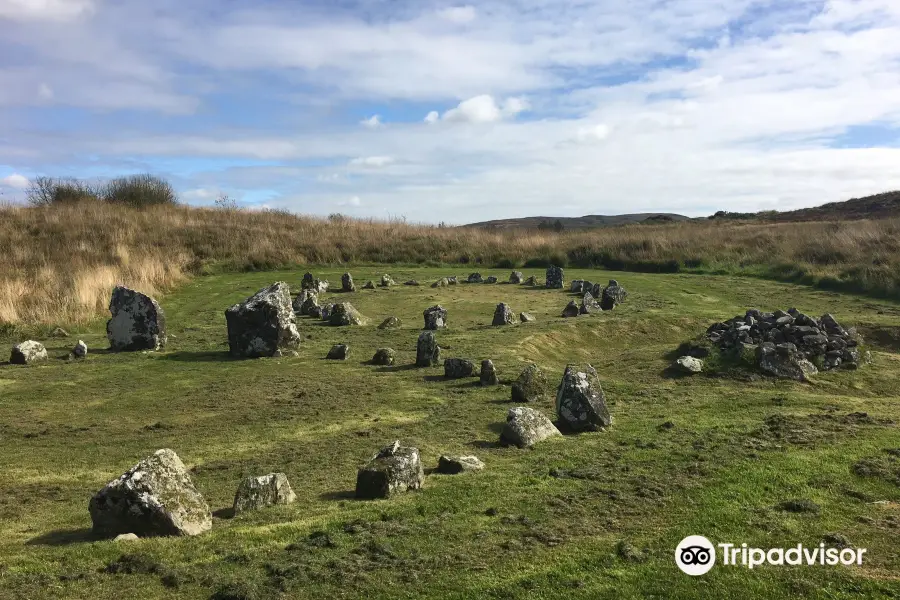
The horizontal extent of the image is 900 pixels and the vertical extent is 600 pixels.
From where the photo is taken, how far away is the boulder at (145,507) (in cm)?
521

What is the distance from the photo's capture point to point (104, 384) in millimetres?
11000

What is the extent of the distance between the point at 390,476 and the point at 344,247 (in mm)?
27373

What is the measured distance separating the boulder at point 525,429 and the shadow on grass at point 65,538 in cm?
410

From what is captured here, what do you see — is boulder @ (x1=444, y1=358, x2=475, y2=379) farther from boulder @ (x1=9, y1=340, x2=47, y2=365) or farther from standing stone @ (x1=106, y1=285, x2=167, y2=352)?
boulder @ (x1=9, y1=340, x2=47, y2=365)

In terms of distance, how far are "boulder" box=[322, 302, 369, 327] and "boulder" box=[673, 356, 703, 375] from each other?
7.82m

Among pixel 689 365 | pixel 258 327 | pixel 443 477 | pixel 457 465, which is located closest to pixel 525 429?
pixel 457 465

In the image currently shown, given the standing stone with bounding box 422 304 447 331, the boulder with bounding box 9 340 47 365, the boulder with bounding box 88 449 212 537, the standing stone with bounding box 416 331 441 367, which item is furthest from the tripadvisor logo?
the boulder with bounding box 9 340 47 365

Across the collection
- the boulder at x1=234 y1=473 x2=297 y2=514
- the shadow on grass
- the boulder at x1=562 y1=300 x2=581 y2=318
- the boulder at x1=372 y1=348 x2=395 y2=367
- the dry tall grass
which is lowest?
the shadow on grass

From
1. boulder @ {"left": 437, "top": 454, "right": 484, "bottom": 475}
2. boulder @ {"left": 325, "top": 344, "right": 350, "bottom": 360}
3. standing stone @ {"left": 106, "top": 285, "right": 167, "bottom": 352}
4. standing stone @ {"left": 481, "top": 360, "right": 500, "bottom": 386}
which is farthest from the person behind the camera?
standing stone @ {"left": 106, "top": 285, "right": 167, "bottom": 352}

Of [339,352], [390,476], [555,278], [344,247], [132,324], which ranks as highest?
[344,247]

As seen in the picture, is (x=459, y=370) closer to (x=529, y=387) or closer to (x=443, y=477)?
(x=529, y=387)

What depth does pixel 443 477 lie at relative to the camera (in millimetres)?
6492

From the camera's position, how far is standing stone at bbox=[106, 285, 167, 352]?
1359 centimetres

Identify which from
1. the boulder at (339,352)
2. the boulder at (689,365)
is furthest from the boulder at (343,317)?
the boulder at (689,365)
